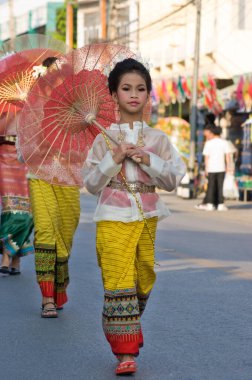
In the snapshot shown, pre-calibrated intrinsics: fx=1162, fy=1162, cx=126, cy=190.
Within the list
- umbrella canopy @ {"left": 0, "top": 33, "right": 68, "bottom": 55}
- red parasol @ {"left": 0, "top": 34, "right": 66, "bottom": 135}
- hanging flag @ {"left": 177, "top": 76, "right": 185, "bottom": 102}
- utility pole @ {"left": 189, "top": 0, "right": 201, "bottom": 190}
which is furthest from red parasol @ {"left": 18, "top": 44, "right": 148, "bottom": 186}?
hanging flag @ {"left": 177, "top": 76, "right": 185, "bottom": 102}

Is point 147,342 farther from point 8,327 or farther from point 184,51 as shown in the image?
point 184,51

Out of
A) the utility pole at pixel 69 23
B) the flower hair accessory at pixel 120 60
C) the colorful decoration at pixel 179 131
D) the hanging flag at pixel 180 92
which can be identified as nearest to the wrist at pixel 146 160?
the flower hair accessory at pixel 120 60

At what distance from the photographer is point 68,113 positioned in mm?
7164

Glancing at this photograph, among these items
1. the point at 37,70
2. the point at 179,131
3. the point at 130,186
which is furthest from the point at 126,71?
the point at 179,131

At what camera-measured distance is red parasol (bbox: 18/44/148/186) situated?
279 inches

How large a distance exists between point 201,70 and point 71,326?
31.5 m

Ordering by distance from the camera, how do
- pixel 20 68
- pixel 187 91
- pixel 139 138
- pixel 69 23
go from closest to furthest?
pixel 139 138 → pixel 20 68 → pixel 187 91 → pixel 69 23

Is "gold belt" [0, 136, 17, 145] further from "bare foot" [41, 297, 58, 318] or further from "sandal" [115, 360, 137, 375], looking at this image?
"sandal" [115, 360, 137, 375]

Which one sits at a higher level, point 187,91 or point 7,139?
point 187,91

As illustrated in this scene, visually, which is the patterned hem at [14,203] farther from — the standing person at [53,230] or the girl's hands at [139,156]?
the girl's hands at [139,156]

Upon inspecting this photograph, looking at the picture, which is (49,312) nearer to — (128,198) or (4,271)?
(128,198)

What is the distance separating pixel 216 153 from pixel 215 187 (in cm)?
76

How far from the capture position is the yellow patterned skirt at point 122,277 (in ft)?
20.9

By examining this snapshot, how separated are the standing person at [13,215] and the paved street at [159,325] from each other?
0.24 m
